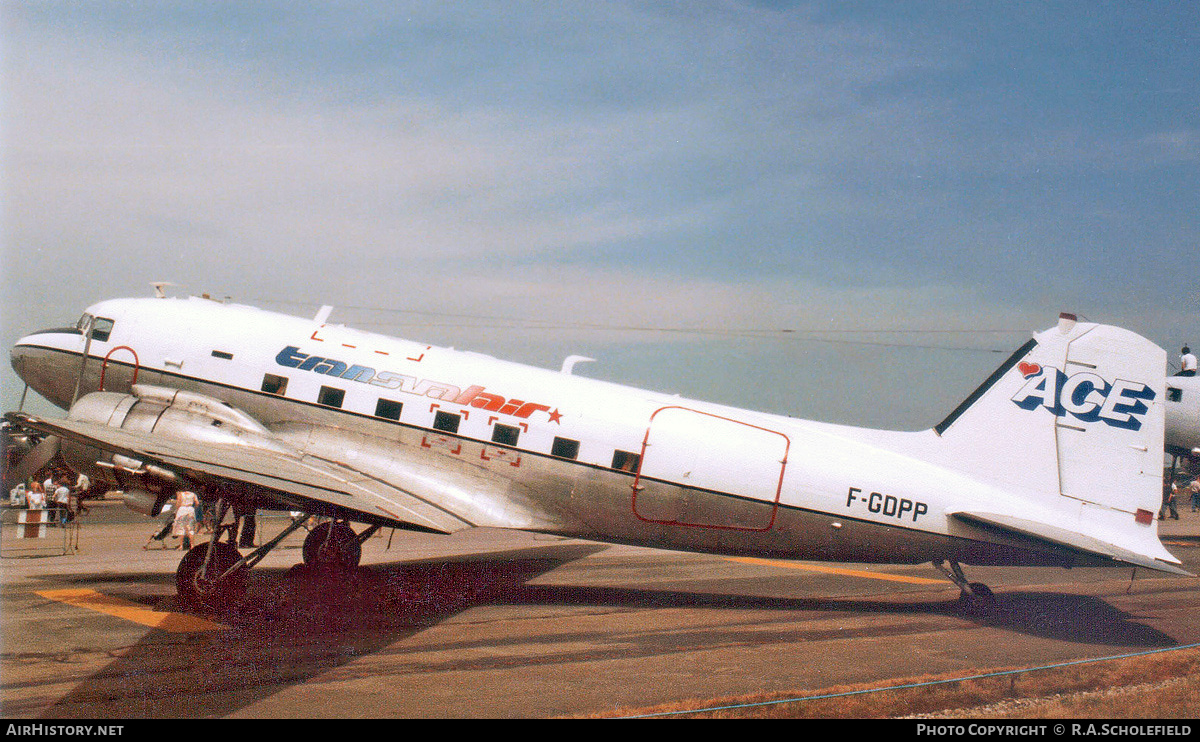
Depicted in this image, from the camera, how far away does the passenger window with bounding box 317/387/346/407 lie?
12.9m

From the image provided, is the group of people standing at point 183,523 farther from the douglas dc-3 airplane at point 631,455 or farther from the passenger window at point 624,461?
the passenger window at point 624,461

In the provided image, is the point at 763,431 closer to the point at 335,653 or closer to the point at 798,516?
the point at 798,516

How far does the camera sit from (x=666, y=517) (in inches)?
479

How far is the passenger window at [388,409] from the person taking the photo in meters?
12.8

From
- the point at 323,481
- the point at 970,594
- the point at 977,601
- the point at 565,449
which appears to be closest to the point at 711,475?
the point at 565,449

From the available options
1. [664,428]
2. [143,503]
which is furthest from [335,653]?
[664,428]

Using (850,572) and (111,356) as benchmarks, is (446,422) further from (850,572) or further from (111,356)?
(850,572)

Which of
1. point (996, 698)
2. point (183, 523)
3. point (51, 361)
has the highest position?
point (51, 361)

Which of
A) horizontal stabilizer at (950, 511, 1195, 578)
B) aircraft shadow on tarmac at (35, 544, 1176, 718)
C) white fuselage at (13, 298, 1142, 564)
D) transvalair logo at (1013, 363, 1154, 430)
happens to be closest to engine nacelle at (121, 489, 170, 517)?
aircraft shadow on tarmac at (35, 544, 1176, 718)

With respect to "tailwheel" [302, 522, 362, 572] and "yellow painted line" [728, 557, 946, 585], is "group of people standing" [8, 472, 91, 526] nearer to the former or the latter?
"tailwheel" [302, 522, 362, 572]

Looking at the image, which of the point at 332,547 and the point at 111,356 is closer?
the point at 111,356

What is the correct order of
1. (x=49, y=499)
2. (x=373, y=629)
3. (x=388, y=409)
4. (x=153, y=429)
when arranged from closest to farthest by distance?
(x=373, y=629) < (x=153, y=429) < (x=388, y=409) < (x=49, y=499)

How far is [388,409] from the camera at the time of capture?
1285 cm

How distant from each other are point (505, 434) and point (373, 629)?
3.36 meters
